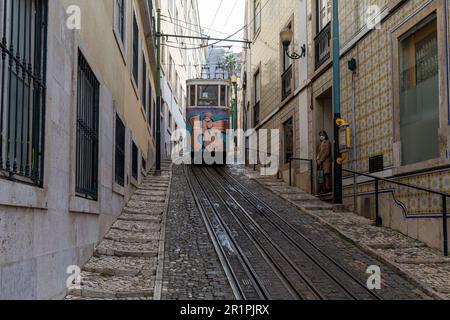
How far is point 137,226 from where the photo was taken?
29.5 feet

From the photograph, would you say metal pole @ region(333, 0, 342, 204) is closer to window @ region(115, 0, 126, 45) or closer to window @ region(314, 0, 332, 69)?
window @ region(314, 0, 332, 69)

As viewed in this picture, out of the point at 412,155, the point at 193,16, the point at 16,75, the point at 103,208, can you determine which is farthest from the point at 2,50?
the point at 193,16

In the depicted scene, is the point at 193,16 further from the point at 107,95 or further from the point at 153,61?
the point at 107,95

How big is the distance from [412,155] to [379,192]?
1.22 m

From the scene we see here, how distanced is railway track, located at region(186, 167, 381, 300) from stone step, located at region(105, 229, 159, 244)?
3.37 ft

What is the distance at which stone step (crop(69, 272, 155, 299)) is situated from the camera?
5.41 m

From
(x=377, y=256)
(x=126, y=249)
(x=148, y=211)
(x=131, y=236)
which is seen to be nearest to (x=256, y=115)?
(x=148, y=211)

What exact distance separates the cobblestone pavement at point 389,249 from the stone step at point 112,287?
2800mm

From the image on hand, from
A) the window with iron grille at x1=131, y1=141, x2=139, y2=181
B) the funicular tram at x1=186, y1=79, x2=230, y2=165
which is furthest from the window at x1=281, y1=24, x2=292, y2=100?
the window with iron grille at x1=131, y1=141, x2=139, y2=181

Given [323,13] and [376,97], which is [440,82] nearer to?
[376,97]

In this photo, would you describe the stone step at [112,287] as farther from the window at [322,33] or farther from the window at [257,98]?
the window at [257,98]

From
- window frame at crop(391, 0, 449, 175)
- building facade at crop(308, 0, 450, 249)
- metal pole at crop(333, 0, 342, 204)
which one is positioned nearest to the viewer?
window frame at crop(391, 0, 449, 175)

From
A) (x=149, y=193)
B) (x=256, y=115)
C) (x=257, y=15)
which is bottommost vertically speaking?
(x=149, y=193)

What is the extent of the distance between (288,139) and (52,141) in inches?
501
